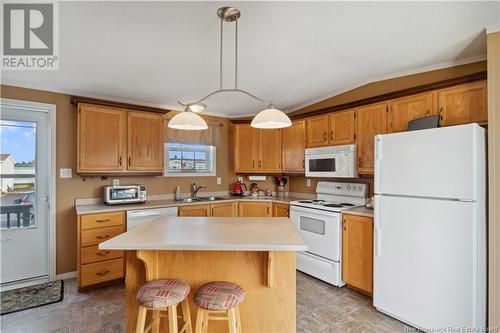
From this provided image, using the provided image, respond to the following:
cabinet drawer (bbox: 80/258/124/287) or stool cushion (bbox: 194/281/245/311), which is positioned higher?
stool cushion (bbox: 194/281/245/311)

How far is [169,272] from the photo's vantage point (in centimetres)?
189

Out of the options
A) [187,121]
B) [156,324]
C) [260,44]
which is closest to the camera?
[156,324]

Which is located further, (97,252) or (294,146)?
(294,146)

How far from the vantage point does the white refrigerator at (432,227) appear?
6.20 feet

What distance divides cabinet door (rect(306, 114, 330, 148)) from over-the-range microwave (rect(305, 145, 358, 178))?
0.35ft

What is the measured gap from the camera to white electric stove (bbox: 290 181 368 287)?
2961mm

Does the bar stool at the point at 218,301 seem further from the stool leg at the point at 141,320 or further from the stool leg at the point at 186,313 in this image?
the stool leg at the point at 141,320

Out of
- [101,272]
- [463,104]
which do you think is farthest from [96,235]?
[463,104]

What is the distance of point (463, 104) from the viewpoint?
2303 millimetres

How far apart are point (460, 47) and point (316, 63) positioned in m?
1.25

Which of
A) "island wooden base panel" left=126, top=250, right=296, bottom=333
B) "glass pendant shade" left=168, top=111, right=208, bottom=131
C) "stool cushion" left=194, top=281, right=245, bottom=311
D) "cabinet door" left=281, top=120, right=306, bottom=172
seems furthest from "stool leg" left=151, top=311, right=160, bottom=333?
"cabinet door" left=281, top=120, right=306, bottom=172

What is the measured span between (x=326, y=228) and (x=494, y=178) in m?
1.62

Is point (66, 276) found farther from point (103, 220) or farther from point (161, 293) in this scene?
point (161, 293)

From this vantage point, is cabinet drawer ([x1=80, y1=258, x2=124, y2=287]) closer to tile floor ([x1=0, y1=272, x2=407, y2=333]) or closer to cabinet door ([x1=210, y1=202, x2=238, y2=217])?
tile floor ([x1=0, y1=272, x2=407, y2=333])
